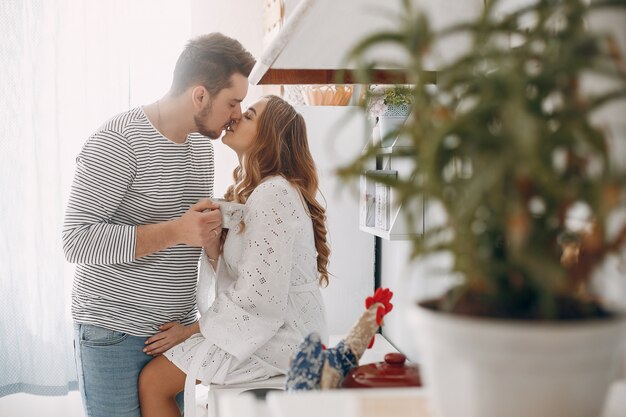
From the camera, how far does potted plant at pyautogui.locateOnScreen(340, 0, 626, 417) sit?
37cm

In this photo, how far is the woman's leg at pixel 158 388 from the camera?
179cm

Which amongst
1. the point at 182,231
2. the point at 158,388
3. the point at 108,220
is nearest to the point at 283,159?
the point at 182,231

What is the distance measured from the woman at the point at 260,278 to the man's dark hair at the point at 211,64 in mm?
129

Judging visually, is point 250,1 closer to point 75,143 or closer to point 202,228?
point 75,143

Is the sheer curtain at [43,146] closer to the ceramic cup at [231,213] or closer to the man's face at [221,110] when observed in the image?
the man's face at [221,110]

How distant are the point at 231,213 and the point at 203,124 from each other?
0.34 metres

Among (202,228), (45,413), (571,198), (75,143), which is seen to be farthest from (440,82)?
(45,413)

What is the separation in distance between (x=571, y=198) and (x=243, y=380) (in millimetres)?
1419

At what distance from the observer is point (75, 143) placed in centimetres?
318

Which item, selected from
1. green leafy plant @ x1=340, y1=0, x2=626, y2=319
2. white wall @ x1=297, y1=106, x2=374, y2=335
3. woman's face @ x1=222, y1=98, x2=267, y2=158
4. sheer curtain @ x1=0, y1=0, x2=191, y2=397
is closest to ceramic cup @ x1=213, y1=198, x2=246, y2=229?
woman's face @ x1=222, y1=98, x2=267, y2=158

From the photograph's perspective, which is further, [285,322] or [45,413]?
[45,413]

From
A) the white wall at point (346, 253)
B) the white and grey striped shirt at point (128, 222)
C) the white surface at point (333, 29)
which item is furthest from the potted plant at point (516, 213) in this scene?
the white wall at point (346, 253)

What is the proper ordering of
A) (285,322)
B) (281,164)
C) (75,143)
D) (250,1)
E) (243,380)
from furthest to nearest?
(250,1) < (75,143) < (281,164) < (285,322) < (243,380)

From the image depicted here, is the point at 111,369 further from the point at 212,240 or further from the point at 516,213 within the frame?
the point at 516,213
